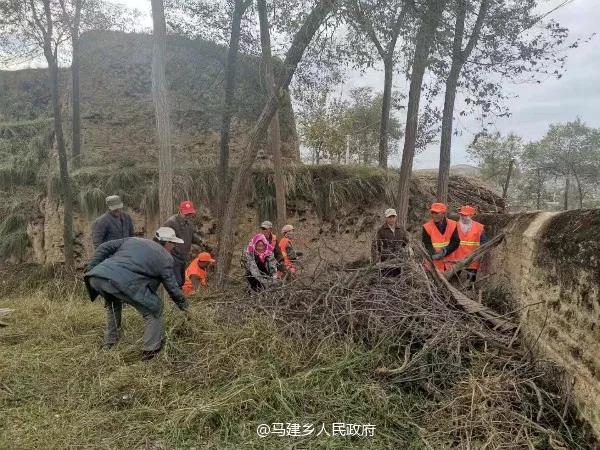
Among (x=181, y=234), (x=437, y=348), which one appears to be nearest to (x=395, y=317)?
(x=437, y=348)

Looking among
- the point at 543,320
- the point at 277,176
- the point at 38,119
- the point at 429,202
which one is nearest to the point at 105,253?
the point at 543,320

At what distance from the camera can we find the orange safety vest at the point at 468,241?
5.94m

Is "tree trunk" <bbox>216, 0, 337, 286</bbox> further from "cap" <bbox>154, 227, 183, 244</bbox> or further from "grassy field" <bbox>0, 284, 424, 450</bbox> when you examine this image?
"grassy field" <bbox>0, 284, 424, 450</bbox>

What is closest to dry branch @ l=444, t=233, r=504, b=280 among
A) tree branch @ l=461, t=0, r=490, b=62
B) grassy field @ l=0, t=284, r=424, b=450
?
grassy field @ l=0, t=284, r=424, b=450

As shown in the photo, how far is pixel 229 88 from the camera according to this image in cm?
963

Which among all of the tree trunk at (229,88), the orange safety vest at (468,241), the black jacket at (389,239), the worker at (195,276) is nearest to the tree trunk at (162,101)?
the worker at (195,276)

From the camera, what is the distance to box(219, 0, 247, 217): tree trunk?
30.3ft

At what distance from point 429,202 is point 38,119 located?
14.3 metres

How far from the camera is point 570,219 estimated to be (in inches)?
143

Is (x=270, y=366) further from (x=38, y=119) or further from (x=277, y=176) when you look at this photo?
(x=38, y=119)

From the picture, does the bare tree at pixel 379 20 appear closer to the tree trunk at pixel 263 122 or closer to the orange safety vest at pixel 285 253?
the tree trunk at pixel 263 122

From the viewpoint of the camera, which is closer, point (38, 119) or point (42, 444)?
point (42, 444)

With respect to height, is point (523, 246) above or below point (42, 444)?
above

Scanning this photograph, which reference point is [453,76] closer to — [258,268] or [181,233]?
[258,268]
